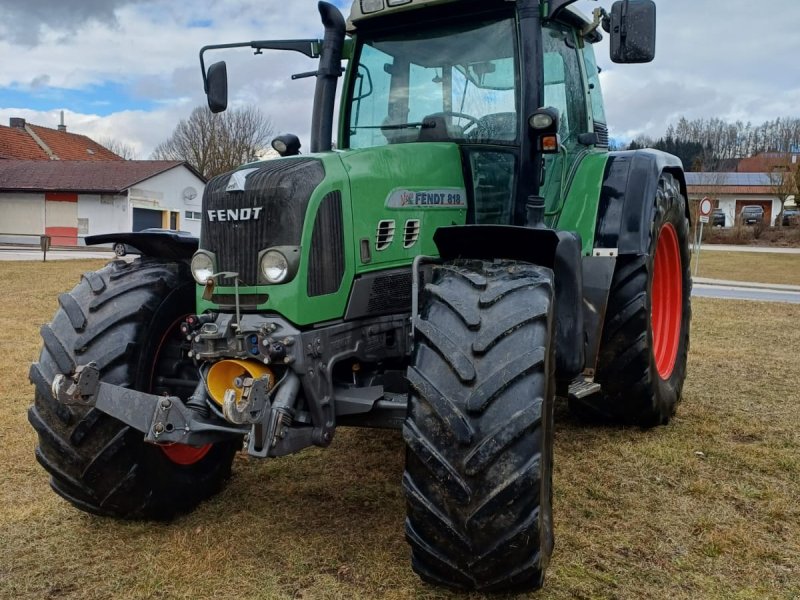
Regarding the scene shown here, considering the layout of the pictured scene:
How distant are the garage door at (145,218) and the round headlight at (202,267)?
35.3 m

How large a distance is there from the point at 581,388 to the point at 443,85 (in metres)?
1.79

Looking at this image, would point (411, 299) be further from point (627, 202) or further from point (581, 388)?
point (627, 202)

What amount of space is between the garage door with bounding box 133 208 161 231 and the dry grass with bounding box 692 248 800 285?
84.7ft

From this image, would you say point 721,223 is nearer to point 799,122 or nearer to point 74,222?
point 799,122

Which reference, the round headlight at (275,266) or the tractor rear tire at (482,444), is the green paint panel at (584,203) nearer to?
the tractor rear tire at (482,444)

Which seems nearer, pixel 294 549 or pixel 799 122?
pixel 294 549

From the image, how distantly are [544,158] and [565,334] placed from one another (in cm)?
122

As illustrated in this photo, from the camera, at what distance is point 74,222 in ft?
120

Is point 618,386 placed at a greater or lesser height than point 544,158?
lesser

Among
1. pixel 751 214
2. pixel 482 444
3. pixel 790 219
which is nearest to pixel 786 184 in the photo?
pixel 790 219

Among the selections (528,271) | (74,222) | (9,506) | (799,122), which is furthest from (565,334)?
(799,122)

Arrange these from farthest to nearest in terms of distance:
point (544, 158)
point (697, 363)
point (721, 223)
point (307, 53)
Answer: point (721, 223), point (697, 363), point (307, 53), point (544, 158)

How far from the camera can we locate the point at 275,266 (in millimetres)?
3053

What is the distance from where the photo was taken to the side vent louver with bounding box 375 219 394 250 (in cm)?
345
